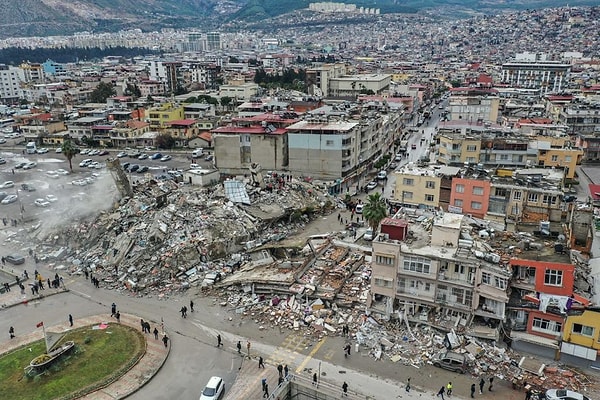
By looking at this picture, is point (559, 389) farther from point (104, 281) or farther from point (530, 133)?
point (530, 133)

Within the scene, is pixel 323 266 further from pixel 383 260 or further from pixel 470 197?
pixel 470 197

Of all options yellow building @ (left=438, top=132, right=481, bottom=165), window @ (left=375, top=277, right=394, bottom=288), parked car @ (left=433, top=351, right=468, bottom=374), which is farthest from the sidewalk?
yellow building @ (left=438, top=132, right=481, bottom=165)

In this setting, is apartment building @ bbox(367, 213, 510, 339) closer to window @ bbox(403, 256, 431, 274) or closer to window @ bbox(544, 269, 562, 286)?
window @ bbox(403, 256, 431, 274)

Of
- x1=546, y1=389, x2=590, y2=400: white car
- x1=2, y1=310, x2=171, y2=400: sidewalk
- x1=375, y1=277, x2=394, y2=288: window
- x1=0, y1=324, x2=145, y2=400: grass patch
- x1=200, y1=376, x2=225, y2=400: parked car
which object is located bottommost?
x1=2, y1=310, x2=171, y2=400: sidewalk

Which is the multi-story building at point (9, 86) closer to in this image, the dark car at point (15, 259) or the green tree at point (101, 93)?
the green tree at point (101, 93)

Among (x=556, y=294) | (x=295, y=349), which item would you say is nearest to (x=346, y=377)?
(x=295, y=349)

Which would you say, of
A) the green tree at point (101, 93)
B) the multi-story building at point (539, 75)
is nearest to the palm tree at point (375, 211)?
the multi-story building at point (539, 75)

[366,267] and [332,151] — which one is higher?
[332,151]
